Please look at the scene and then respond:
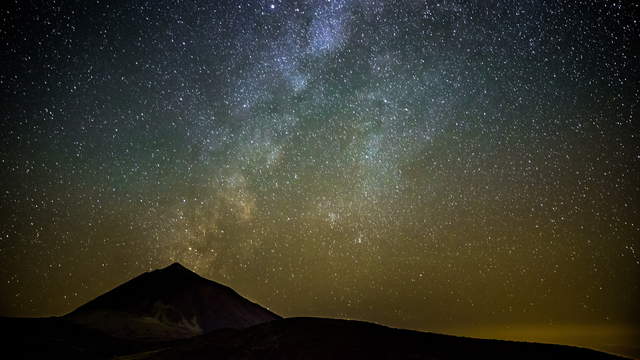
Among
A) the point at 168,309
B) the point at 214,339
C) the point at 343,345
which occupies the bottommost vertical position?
the point at 214,339

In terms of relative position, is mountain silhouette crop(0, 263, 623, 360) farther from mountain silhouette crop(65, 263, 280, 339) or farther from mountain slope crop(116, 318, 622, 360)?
mountain silhouette crop(65, 263, 280, 339)

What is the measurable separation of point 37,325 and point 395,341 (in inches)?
1748

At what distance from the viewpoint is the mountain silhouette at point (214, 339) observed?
33.8m

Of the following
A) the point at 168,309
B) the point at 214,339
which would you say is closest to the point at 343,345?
the point at 214,339

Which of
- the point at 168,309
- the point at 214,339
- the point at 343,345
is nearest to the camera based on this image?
the point at 343,345

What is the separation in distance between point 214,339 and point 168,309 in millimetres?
41996

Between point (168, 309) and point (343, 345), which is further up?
point (168, 309)

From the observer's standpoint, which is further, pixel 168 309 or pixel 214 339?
pixel 168 309

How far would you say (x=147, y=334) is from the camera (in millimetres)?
64188

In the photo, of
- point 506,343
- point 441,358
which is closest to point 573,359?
point 506,343

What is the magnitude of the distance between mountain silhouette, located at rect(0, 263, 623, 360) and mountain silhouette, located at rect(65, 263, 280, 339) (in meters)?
0.17

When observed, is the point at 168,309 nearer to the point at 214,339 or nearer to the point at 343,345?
the point at 214,339

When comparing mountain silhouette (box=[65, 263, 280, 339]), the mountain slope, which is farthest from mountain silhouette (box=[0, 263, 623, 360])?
mountain silhouette (box=[65, 263, 280, 339])

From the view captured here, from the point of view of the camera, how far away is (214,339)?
4072cm
